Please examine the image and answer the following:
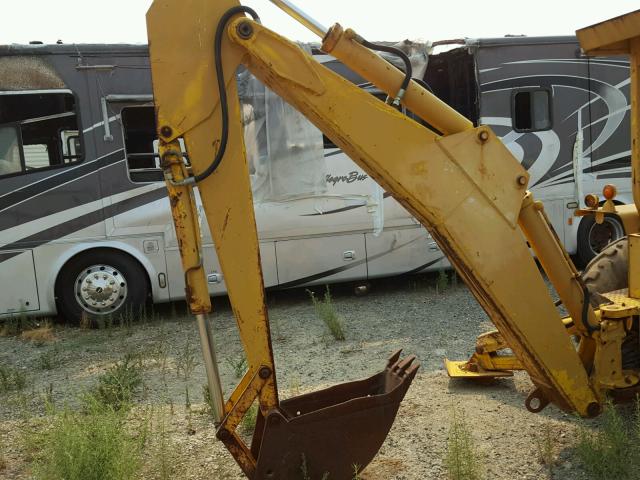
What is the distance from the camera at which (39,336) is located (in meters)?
7.07

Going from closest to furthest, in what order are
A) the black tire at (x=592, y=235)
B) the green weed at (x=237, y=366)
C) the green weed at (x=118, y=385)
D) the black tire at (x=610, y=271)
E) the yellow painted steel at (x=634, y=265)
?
the yellow painted steel at (x=634, y=265) < the black tire at (x=610, y=271) < the green weed at (x=118, y=385) < the green weed at (x=237, y=366) < the black tire at (x=592, y=235)

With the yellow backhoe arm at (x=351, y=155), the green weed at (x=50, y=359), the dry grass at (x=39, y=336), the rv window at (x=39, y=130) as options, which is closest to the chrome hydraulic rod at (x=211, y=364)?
the yellow backhoe arm at (x=351, y=155)

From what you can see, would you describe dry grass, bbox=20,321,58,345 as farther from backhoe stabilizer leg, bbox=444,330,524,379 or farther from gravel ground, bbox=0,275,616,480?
backhoe stabilizer leg, bbox=444,330,524,379

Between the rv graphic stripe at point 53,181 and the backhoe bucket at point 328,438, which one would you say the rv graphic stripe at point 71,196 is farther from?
the backhoe bucket at point 328,438

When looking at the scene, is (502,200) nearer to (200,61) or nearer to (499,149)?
(499,149)

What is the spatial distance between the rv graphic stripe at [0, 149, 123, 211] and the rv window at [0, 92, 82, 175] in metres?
0.13

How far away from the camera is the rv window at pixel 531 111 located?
8.38 metres

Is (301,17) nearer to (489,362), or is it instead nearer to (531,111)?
(489,362)

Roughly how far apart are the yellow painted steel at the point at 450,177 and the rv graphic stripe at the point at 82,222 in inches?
184

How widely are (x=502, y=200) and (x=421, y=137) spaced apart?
20.6 inches

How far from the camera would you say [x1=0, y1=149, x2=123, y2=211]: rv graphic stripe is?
283 inches

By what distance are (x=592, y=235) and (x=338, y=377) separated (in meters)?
5.17

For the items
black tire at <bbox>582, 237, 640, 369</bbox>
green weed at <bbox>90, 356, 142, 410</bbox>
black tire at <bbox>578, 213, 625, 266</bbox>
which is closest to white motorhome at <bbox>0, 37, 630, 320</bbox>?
black tire at <bbox>578, 213, 625, 266</bbox>

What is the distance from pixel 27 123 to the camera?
7215 millimetres
